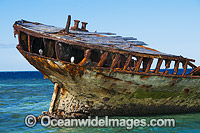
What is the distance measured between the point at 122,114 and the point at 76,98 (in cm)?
177

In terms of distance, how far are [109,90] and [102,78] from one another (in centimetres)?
63

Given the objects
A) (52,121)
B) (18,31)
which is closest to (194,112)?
(52,121)

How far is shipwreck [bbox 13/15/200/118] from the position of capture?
853 cm

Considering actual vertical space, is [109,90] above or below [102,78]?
below

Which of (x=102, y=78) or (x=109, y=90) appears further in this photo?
(x=109, y=90)

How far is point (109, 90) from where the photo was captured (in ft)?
29.6

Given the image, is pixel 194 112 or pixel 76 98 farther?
pixel 194 112

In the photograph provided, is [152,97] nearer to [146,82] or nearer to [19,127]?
[146,82]

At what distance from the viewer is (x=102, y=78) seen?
8.61 metres

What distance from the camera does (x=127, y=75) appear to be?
8.70m

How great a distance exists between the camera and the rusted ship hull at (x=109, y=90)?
8.61 metres

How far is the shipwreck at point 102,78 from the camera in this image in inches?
336

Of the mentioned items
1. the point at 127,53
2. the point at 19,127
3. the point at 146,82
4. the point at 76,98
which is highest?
the point at 127,53

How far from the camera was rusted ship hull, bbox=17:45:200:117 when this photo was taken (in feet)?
28.2
